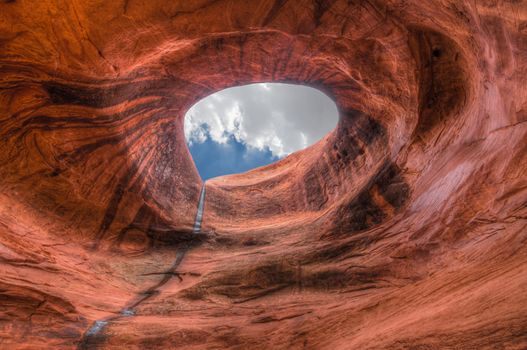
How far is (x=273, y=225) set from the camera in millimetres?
11102

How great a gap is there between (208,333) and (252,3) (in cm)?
603

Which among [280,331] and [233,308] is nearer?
[280,331]

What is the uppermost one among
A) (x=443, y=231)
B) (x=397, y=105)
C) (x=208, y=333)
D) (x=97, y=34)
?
(x=397, y=105)

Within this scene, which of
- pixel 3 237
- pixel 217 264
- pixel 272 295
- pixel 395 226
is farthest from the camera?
pixel 217 264

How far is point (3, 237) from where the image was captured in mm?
6172

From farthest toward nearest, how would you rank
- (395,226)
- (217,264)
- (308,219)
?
(308,219) < (217,264) < (395,226)

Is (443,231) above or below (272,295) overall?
above

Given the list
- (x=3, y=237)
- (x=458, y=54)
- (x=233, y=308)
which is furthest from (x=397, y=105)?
(x=3, y=237)

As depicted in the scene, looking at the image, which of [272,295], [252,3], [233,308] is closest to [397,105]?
[252,3]

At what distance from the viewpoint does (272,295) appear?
659 cm

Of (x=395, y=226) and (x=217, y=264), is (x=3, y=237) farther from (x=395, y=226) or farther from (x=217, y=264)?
(x=395, y=226)

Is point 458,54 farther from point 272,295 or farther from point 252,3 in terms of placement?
point 272,295

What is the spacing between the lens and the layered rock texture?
452 cm

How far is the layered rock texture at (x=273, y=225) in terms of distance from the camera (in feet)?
14.8
